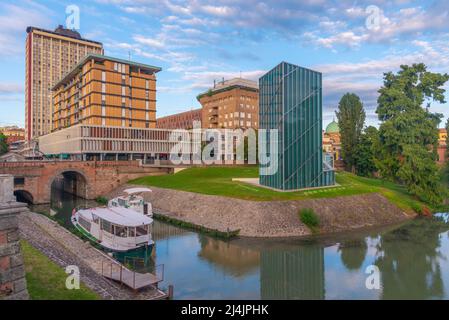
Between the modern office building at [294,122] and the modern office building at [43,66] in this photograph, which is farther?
the modern office building at [43,66]

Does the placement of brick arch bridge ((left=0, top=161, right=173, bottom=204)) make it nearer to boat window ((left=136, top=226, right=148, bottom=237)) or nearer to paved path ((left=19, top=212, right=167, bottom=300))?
paved path ((left=19, top=212, right=167, bottom=300))

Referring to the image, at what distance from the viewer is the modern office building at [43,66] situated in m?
166

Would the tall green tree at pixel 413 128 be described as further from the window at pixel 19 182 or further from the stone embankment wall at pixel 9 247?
the window at pixel 19 182

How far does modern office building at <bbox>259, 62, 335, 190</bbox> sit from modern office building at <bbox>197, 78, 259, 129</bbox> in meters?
68.2

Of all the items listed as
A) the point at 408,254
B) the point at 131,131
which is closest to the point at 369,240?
the point at 408,254

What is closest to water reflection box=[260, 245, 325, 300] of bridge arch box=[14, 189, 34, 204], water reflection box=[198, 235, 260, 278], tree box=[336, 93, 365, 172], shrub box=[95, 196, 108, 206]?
water reflection box=[198, 235, 260, 278]

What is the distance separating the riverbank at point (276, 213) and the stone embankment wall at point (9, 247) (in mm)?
25684

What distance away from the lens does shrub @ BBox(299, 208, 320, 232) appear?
37875 millimetres

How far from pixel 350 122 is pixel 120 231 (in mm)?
67970

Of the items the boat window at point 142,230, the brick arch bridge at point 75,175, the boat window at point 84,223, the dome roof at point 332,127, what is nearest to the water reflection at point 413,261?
the boat window at point 142,230

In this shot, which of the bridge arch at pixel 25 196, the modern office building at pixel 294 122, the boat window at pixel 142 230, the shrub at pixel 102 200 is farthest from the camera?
the shrub at pixel 102 200

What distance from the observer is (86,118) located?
101 m

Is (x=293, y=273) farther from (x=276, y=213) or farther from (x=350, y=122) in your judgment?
(x=350, y=122)
